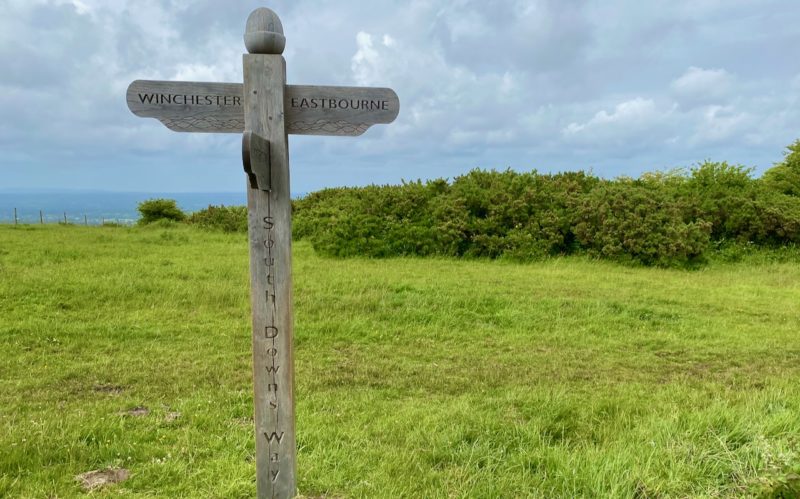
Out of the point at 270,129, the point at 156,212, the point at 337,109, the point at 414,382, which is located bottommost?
the point at 414,382

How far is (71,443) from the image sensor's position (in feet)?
11.5

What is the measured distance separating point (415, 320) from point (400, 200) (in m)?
7.76

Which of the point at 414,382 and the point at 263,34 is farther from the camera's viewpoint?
the point at 414,382

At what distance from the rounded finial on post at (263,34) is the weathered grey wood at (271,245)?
45mm

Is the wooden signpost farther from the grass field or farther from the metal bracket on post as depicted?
the grass field

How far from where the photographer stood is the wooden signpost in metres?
2.67

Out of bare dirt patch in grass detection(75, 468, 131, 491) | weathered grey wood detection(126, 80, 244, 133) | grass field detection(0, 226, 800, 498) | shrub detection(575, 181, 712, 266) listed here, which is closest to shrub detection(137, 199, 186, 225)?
grass field detection(0, 226, 800, 498)

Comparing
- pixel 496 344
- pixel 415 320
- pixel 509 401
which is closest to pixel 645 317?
pixel 496 344

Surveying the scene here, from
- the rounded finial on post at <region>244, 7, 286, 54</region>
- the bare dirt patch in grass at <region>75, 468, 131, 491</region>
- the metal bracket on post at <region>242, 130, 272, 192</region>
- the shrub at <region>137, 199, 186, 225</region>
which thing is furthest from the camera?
the shrub at <region>137, 199, 186, 225</region>

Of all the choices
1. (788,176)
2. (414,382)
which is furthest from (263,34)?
(788,176)

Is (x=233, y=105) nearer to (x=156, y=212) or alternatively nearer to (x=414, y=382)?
(x=414, y=382)

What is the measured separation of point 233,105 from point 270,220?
590 millimetres

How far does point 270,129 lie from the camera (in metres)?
2.67

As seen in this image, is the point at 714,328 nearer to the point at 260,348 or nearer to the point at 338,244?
the point at 260,348
